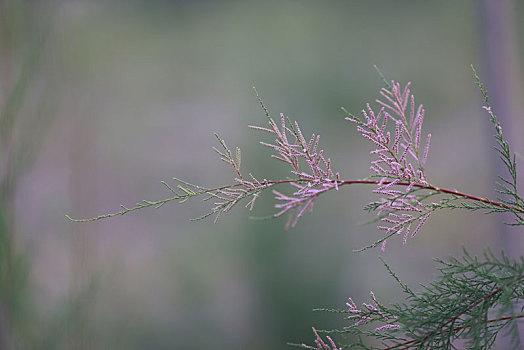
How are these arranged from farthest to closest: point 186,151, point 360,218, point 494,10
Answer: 1. point 186,151
2. point 360,218
3. point 494,10

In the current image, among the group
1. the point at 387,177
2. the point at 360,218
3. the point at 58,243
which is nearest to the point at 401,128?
the point at 387,177

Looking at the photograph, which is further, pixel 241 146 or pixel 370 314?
pixel 241 146

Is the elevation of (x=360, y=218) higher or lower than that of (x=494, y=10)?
lower

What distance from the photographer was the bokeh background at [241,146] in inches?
95.7

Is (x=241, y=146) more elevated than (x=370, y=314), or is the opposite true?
(x=241, y=146)

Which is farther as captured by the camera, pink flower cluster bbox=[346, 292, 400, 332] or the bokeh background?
the bokeh background

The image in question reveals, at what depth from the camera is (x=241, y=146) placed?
3230 mm

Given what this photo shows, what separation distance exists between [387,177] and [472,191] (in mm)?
3604

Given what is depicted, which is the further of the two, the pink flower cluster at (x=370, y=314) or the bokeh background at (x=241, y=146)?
the bokeh background at (x=241, y=146)

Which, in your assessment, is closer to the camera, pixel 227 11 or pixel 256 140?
pixel 256 140

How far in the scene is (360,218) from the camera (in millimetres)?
3672

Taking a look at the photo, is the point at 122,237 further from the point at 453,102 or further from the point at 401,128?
the point at 401,128

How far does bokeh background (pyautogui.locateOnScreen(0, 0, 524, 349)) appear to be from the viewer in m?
2.43

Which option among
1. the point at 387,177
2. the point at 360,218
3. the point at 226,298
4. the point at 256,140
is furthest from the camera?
the point at 360,218
